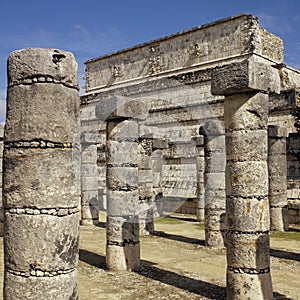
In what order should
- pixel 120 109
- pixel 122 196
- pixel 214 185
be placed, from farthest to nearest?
pixel 214 185
pixel 122 196
pixel 120 109

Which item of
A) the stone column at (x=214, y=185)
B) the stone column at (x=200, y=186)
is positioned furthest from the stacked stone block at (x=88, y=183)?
the stone column at (x=214, y=185)

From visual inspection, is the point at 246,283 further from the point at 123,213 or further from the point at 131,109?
the point at 131,109

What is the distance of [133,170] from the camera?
31.6ft

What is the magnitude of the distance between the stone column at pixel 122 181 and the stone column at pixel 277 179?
6.52m

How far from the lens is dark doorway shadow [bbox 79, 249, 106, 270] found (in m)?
9.51

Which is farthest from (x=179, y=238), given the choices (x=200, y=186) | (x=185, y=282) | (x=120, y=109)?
(x=120, y=109)

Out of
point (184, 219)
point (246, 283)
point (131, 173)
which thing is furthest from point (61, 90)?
point (184, 219)

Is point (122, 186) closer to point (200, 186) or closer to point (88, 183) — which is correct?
point (88, 183)

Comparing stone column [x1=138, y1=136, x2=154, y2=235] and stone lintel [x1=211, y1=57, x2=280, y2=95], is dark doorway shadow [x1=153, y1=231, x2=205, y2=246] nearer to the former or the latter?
stone column [x1=138, y1=136, x2=154, y2=235]

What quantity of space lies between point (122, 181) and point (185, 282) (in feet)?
8.61

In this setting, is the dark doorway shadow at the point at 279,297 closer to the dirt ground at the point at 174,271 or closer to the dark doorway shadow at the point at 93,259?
the dirt ground at the point at 174,271

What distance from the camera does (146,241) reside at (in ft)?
41.4

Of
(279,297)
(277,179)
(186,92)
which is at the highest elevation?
(186,92)

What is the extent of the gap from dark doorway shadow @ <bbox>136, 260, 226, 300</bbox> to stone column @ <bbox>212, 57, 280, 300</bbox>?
546 millimetres
